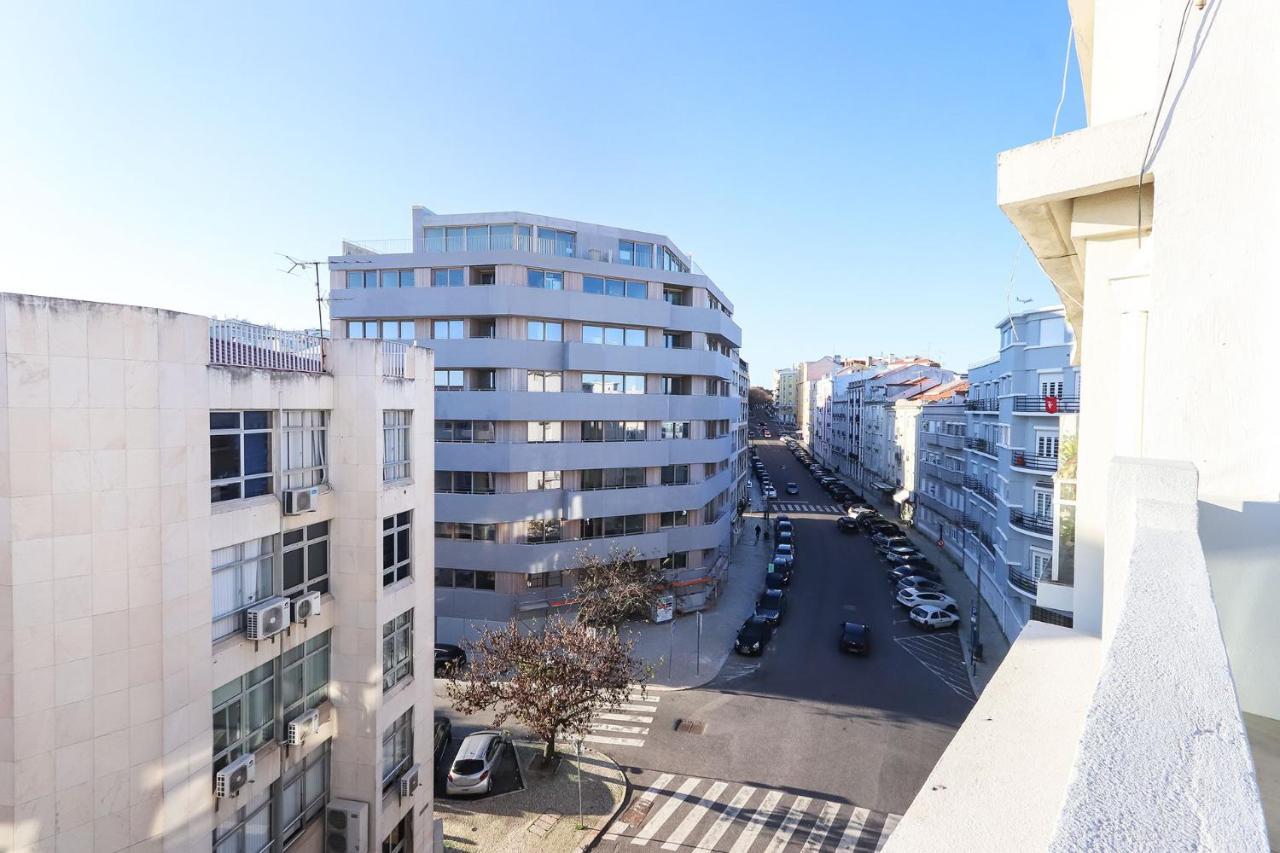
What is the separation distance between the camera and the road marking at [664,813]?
14953 millimetres

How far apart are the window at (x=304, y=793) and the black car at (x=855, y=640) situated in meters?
19.9

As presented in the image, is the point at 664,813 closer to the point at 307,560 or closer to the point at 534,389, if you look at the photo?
the point at 307,560

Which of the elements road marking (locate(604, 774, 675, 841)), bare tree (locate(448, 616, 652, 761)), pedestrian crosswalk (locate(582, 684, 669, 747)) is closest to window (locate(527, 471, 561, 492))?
pedestrian crosswalk (locate(582, 684, 669, 747))

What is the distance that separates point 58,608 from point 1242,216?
11.6 metres

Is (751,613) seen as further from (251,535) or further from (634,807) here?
(251,535)

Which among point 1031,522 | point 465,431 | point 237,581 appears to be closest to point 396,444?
point 237,581

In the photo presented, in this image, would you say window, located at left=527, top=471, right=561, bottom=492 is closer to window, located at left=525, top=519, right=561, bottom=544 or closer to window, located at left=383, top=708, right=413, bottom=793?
window, located at left=525, top=519, right=561, bottom=544

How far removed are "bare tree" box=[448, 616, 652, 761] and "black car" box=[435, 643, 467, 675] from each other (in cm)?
517

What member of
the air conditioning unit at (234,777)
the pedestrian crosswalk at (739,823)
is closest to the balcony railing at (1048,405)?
the pedestrian crosswalk at (739,823)

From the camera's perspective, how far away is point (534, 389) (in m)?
27.6

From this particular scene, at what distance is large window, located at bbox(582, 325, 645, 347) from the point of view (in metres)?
28.9

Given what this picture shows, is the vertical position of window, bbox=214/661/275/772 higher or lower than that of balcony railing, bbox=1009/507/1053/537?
lower

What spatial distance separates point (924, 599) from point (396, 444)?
2707 centimetres

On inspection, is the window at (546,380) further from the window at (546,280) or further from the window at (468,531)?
the window at (468,531)
